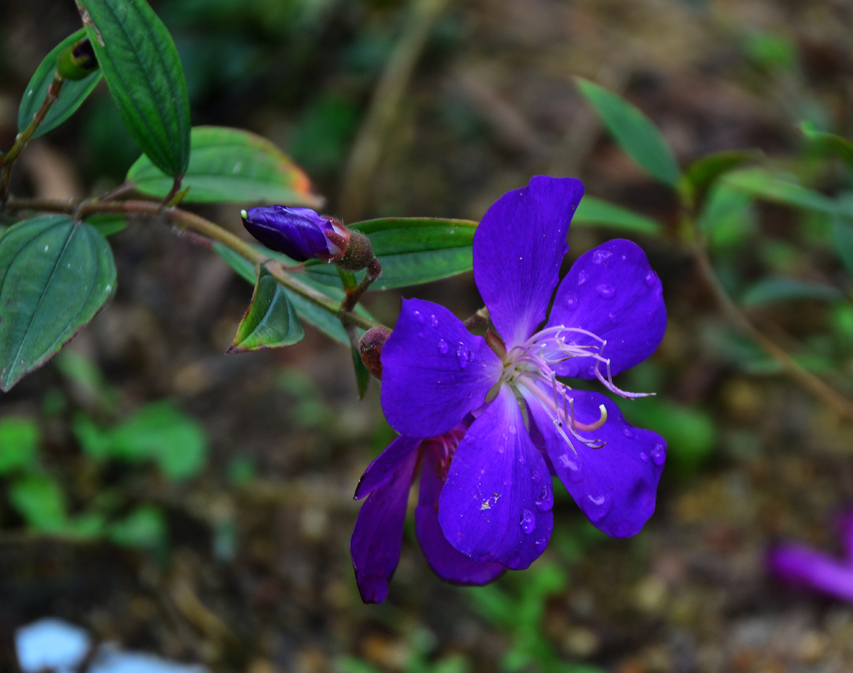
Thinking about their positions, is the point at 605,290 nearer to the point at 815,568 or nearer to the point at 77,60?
the point at 77,60

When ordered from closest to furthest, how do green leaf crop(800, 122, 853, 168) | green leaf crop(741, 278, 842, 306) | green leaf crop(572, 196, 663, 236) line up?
1. green leaf crop(800, 122, 853, 168)
2. green leaf crop(572, 196, 663, 236)
3. green leaf crop(741, 278, 842, 306)

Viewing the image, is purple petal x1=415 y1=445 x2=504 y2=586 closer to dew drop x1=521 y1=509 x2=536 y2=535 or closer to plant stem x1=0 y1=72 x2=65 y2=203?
dew drop x1=521 y1=509 x2=536 y2=535

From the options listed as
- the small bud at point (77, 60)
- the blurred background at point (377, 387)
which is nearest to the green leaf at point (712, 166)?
the blurred background at point (377, 387)

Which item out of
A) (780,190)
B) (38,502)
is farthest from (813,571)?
(38,502)

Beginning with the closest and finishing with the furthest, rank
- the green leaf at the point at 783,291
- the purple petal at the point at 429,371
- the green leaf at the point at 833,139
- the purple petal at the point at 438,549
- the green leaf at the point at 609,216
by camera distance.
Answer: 1. the purple petal at the point at 429,371
2. the purple petal at the point at 438,549
3. the green leaf at the point at 833,139
4. the green leaf at the point at 609,216
5. the green leaf at the point at 783,291

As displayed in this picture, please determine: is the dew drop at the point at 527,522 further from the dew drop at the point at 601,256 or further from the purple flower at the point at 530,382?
the dew drop at the point at 601,256

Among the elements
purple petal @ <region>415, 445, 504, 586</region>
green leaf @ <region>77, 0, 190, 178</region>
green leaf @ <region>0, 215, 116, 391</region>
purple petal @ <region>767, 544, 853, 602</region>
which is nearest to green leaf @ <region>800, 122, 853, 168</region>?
purple petal @ <region>415, 445, 504, 586</region>
